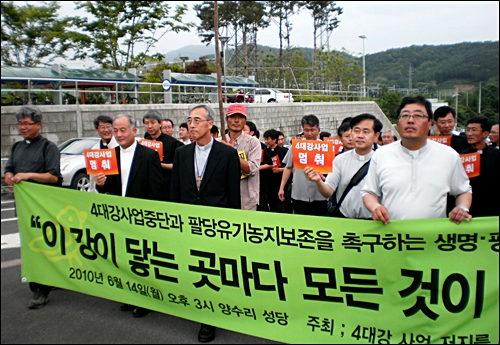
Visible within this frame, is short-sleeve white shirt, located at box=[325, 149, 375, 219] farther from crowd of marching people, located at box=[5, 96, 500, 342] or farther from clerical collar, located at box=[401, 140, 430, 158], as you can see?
clerical collar, located at box=[401, 140, 430, 158]

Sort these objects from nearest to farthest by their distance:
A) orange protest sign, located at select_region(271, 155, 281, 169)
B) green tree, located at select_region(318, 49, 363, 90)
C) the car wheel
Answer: orange protest sign, located at select_region(271, 155, 281, 169), the car wheel, green tree, located at select_region(318, 49, 363, 90)

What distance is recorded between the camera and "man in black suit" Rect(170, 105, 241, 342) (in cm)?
395

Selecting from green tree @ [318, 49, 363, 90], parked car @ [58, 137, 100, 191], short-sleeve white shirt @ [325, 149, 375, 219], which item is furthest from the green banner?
green tree @ [318, 49, 363, 90]

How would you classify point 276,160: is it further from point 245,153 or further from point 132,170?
point 132,170

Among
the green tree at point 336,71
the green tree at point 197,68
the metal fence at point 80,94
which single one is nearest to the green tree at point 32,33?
the metal fence at point 80,94

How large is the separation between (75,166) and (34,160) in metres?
6.59

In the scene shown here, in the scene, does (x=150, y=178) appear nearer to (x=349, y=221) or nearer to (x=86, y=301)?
(x=86, y=301)

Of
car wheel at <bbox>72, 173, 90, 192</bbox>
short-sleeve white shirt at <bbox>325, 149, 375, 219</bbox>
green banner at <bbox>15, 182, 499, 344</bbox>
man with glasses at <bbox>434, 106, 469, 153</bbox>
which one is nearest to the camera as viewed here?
green banner at <bbox>15, 182, 499, 344</bbox>

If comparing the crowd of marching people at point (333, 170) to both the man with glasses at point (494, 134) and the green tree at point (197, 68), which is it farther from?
the green tree at point (197, 68)

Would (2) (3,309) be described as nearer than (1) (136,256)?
No

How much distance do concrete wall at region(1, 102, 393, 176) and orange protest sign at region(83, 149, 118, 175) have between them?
10.3 metres

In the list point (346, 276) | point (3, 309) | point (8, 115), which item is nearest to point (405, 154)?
point (346, 276)

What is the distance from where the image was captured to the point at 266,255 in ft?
11.2

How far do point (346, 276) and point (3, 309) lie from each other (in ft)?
10.6
